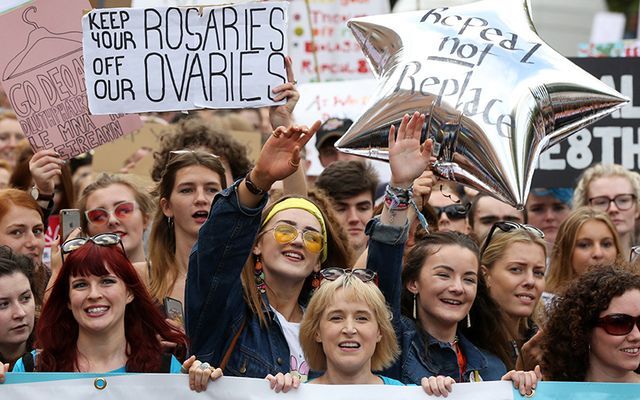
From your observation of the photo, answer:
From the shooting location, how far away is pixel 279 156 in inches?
202

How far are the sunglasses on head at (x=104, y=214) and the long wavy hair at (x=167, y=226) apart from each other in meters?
0.40

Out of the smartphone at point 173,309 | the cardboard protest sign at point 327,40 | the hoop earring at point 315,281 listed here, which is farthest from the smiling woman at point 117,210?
Answer: the cardboard protest sign at point 327,40

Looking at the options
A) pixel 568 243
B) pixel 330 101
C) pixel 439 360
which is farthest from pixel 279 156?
pixel 330 101

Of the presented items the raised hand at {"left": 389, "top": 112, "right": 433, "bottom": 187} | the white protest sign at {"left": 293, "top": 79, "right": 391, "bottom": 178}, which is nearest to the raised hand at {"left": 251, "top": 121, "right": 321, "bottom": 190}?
the raised hand at {"left": 389, "top": 112, "right": 433, "bottom": 187}

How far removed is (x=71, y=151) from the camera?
6309 millimetres

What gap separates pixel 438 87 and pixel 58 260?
6.08ft

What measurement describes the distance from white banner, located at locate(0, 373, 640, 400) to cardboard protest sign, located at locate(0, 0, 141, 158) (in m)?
1.57

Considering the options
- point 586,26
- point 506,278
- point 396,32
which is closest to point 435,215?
point 506,278

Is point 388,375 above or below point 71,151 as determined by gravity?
below

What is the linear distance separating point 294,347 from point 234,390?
0.62m

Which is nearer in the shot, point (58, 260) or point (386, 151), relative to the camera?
point (386, 151)

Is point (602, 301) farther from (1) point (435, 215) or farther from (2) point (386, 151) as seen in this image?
(1) point (435, 215)

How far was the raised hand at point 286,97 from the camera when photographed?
5.84 m

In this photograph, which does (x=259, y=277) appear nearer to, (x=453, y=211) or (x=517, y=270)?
(x=517, y=270)
